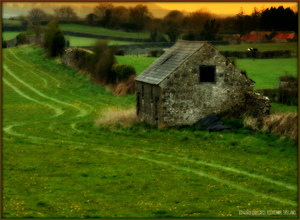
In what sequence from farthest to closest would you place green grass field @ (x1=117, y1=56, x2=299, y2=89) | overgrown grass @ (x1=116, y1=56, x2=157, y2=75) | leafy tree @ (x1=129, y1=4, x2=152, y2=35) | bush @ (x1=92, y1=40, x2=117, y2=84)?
leafy tree @ (x1=129, y1=4, x2=152, y2=35) → overgrown grass @ (x1=116, y1=56, x2=157, y2=75) → bush @ (x1=92, y1=40, x2=117, y2=84) → green grass field @ (x1=117, y1=56, x2=299, y2=89)

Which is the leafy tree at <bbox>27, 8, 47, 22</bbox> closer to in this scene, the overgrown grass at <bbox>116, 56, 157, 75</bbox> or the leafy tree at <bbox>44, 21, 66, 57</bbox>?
the leafy tree at <bbox>44, 21, 66, 57</bbox>

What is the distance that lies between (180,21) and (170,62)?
35.6 meters

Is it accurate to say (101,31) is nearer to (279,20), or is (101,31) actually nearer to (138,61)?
(138,61)

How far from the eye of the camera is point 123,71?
62.3 metres

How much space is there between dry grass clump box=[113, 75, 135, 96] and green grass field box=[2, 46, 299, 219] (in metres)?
10.4

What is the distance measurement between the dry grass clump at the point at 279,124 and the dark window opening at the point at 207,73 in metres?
4.68

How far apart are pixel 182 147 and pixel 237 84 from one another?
8116mm

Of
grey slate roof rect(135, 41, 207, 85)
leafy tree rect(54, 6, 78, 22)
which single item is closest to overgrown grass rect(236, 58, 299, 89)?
grey slate roof rect(135, 41, 207, 85)

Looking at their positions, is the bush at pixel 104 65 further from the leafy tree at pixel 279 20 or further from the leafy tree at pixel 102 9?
the leafy tree at pixel 102 9

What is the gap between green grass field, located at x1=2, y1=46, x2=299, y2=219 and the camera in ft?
74.3

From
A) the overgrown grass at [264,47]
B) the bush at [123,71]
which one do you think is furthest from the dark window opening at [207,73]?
the overgrown grass at [264,47]

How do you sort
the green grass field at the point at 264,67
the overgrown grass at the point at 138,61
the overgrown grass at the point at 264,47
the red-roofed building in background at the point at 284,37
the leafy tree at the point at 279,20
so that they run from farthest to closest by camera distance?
the overgrown grass at the point at 138,61, the overgrown grass at the point at 264,47, the red-roofed building in background at the point at 284,37, the leafy tree at the point at 279,20, the green grass field at the point at 264,67

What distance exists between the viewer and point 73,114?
49.9 m

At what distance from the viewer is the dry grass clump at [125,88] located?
59.1m
